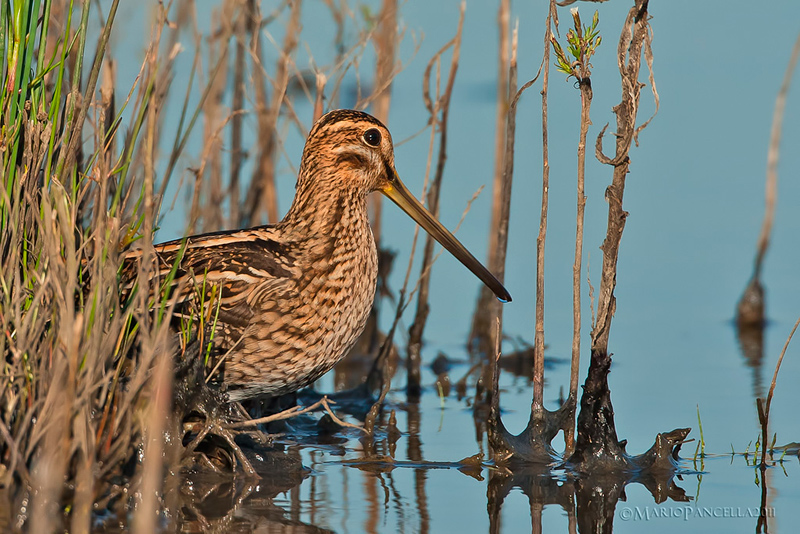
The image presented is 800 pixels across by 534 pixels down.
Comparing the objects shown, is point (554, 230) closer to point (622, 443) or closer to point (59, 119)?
point (622, 443)

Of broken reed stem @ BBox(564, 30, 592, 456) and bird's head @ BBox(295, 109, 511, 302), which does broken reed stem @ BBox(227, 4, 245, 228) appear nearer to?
bird's head @ BBox(295, 109, 511, 302)

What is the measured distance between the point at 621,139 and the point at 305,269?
127 centimetres

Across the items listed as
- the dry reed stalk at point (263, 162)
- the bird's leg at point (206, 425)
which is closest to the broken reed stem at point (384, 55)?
the dry reed stalk at point (263, 162)

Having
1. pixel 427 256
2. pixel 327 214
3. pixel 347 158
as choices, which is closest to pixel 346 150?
pixel 347 158

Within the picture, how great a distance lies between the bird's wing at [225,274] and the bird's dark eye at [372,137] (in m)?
0.61

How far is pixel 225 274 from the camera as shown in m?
4.18

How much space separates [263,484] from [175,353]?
0.55 meters

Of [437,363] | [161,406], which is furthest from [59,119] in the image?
[437,363]

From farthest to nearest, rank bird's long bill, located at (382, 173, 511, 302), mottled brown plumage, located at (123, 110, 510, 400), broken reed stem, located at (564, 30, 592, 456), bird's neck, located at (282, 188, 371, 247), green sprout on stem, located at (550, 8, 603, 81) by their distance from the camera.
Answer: bird's long bill, located at (382, 173, 511, 302), bird's neck, located at (282, 188, 371, 247), mottled brown plumage, located at (123, 110, 510, 400), broken reed stem, located at (564, 30, 592, 456), green sprout on stem, located at (550, 8, 603, 81)

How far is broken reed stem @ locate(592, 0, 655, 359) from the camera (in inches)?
153

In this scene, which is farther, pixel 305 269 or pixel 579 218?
pixel 305 269

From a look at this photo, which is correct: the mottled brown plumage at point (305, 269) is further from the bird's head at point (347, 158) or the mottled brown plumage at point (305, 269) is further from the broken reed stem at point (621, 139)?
the broken reed stem at point (621, 139)

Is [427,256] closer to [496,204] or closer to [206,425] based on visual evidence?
[496,204]

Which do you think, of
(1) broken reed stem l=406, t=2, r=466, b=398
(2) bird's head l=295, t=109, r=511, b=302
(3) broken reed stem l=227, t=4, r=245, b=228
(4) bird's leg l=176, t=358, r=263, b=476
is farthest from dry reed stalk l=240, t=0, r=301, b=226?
(4) bird's leg l=176, t=358, r=263, b=476
